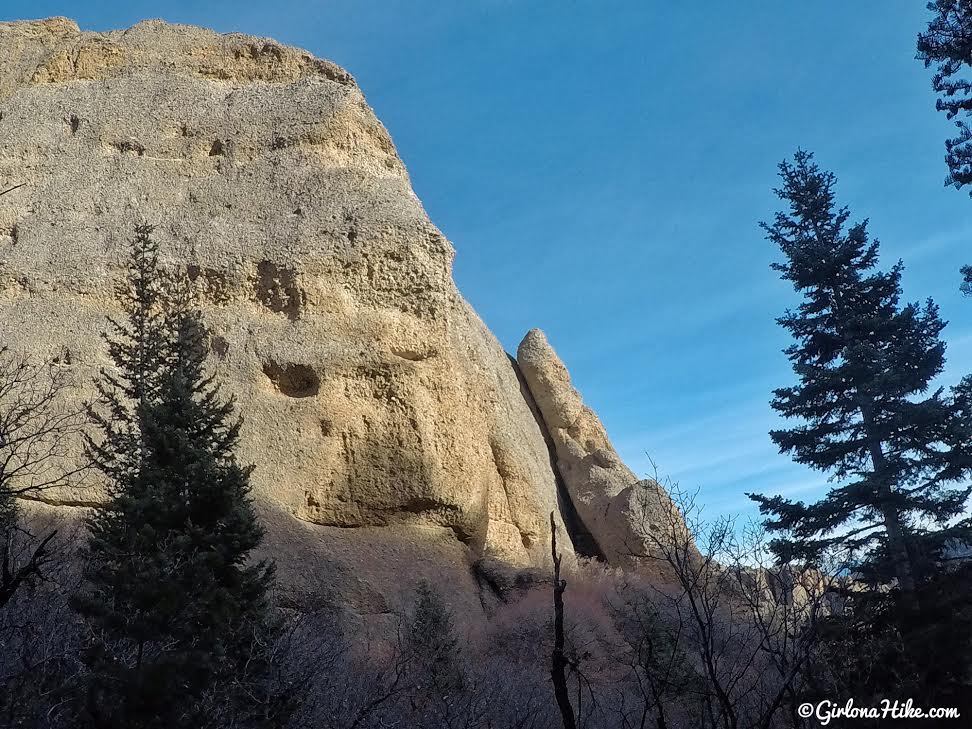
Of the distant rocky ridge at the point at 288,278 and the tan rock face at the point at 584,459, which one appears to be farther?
the tan rock face at the point at 584,459

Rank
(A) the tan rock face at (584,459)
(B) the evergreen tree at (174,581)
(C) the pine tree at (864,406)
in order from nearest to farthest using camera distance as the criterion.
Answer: (B) the evergreen tree at (174,581) < (C) the pine tree at (864,406) < (A) the tan rock face at (584,459)

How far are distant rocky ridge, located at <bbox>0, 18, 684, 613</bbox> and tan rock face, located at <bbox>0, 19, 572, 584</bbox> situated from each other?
60 mm

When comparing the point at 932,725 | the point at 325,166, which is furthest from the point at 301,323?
the point at 932,725

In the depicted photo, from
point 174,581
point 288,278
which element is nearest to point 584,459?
point 288,278

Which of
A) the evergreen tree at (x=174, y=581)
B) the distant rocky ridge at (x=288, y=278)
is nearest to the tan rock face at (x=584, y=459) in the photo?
the distant rocky ridge at (x=288, y=278)

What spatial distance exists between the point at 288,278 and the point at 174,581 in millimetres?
13628

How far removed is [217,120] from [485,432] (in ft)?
42.9

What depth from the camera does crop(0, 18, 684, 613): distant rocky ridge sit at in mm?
21094

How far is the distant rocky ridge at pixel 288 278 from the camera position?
830 inches

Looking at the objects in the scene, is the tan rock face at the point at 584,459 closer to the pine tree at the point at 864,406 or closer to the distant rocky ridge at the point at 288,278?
the distant rocky ridge at the point at 288,278

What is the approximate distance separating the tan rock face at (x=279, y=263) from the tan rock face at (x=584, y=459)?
451 cm

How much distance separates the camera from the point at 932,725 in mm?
13250

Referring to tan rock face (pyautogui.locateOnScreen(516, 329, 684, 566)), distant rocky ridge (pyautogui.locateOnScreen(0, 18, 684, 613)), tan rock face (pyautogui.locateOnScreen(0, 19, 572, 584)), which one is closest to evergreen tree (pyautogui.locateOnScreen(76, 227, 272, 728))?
distant rocky ridge (pyautogui.locateOnScreen(0, 18, 684, 613))

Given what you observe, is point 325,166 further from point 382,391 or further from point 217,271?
point 382,391
